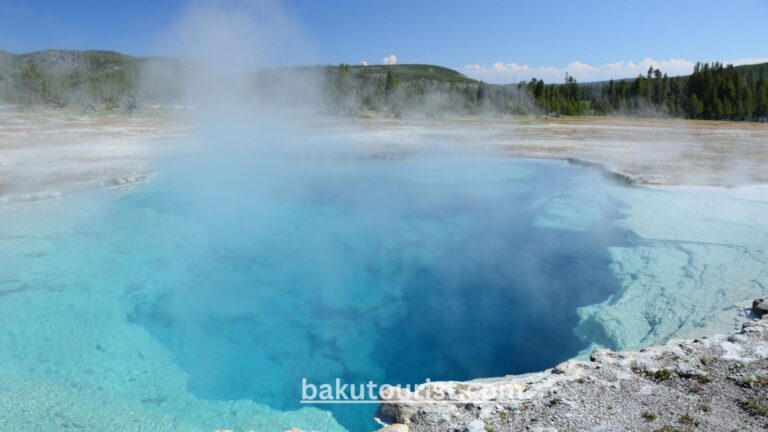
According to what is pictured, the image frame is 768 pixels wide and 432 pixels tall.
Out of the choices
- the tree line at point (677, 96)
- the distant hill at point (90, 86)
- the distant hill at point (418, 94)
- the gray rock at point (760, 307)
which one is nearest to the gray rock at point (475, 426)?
the gray rock at point (760, 307)

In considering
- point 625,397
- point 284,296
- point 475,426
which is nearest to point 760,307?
point 625,397

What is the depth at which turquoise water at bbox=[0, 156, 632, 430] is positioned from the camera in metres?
4.52

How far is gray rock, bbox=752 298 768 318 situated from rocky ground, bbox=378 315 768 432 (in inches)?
40.8

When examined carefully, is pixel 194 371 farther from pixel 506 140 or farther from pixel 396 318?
pixel 506 140

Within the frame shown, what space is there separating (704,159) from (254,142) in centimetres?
1633

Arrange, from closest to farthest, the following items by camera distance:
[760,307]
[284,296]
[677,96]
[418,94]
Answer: [760,307] → [284,296] → [677,96] → [418,94]

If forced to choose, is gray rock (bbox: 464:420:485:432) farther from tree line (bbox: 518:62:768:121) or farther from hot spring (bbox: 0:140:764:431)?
tree line (bbox: 518:62:768:121)

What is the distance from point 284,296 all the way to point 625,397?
13.5 ft

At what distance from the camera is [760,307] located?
4594 millimetres

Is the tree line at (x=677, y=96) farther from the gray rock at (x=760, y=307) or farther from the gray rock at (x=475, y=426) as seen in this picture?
the gray rock at (x=475, y=426)

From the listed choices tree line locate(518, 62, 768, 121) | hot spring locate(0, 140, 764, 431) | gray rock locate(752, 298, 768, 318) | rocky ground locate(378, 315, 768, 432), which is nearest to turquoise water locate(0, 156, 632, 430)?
hot spring locate(0, 140, 764, 431)

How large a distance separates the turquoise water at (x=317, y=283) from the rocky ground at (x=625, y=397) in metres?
0.90

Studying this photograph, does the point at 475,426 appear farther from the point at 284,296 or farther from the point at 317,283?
the point at 317,283

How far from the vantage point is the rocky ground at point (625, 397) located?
9.07 ft
